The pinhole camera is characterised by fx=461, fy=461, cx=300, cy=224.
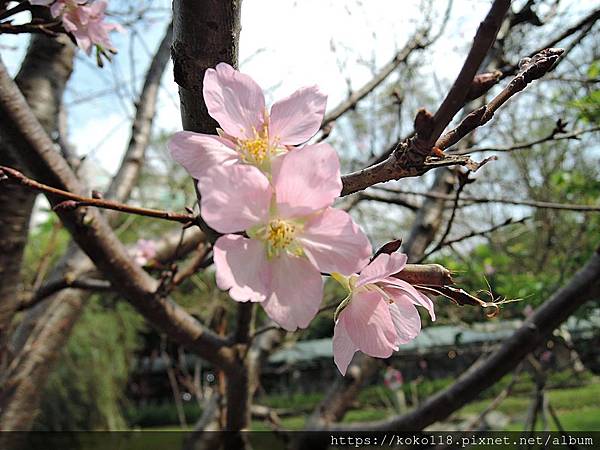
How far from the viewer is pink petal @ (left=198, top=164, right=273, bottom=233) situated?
40 cm

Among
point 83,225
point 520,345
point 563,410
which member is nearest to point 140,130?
point 83,225

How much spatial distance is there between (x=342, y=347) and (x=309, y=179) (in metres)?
0.20

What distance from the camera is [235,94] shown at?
0.48m

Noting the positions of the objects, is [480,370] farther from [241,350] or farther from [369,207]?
[369,207]

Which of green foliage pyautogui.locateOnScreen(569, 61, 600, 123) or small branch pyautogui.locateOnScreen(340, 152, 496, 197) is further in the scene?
green foliage pyautogui.locateOnScreen(569, 61, 600, 123)

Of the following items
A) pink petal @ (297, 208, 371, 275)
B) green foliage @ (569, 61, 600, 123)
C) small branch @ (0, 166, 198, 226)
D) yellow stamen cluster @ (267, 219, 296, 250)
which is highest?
green foliage @ (569, 61, 600, 123)

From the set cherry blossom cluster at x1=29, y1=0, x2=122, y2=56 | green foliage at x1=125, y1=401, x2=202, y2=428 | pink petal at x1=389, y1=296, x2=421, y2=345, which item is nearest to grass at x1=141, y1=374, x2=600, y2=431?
cherry blossom cluster at x1=29, y1=0, x2=122, y2=56

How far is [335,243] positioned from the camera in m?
0.43

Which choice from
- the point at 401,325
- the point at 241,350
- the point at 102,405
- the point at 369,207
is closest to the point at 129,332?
the point at 102,405

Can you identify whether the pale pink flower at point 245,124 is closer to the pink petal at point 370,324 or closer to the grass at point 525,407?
the pink petal at point 370,324

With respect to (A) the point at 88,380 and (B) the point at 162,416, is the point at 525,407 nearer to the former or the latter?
(A) the point at 88,380

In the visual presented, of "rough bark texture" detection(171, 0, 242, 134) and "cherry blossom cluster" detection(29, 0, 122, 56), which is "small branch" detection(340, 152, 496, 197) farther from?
"cherry blossom cluster" detection(29, 0, 122, 56)

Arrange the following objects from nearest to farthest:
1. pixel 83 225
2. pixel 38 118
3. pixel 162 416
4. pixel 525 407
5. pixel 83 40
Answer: pixel 83 225 → pixel 83 40 → pixel 38 118 → pixel 525 407 → pixel 162 416

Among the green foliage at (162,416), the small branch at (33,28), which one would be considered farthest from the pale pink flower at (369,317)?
the green foliage at (162,416)
